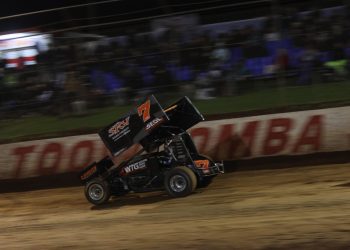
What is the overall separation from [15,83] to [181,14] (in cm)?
415

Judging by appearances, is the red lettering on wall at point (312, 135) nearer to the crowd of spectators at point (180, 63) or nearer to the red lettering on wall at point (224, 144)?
the crowd of spectators at point (180, 63)

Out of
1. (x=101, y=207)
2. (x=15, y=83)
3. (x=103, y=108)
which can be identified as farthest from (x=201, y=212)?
(x=15, y=83)

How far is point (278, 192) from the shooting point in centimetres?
801

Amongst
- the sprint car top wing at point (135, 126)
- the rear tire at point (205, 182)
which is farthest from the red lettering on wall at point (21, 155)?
the rear tire at point (205, 182)

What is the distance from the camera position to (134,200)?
29.5 ft

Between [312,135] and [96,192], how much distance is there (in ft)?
13.7

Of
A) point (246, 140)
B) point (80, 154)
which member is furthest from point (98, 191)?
point (246, 140)

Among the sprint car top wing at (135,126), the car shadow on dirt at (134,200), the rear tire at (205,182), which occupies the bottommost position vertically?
the car shadow on dirt at (134,200)

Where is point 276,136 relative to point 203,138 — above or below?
below

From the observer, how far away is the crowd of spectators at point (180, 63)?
10.3 m

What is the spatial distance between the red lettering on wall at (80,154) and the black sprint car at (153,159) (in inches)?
69.1

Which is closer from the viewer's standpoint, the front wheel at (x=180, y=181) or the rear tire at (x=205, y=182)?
the front wheel at (x=180, y=181)

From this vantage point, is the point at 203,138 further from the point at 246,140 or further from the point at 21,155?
the point at 21,155

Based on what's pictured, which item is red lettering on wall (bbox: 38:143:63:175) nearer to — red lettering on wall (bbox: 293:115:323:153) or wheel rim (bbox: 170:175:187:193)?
wheel rim (bbox: 170:175:187:193)
